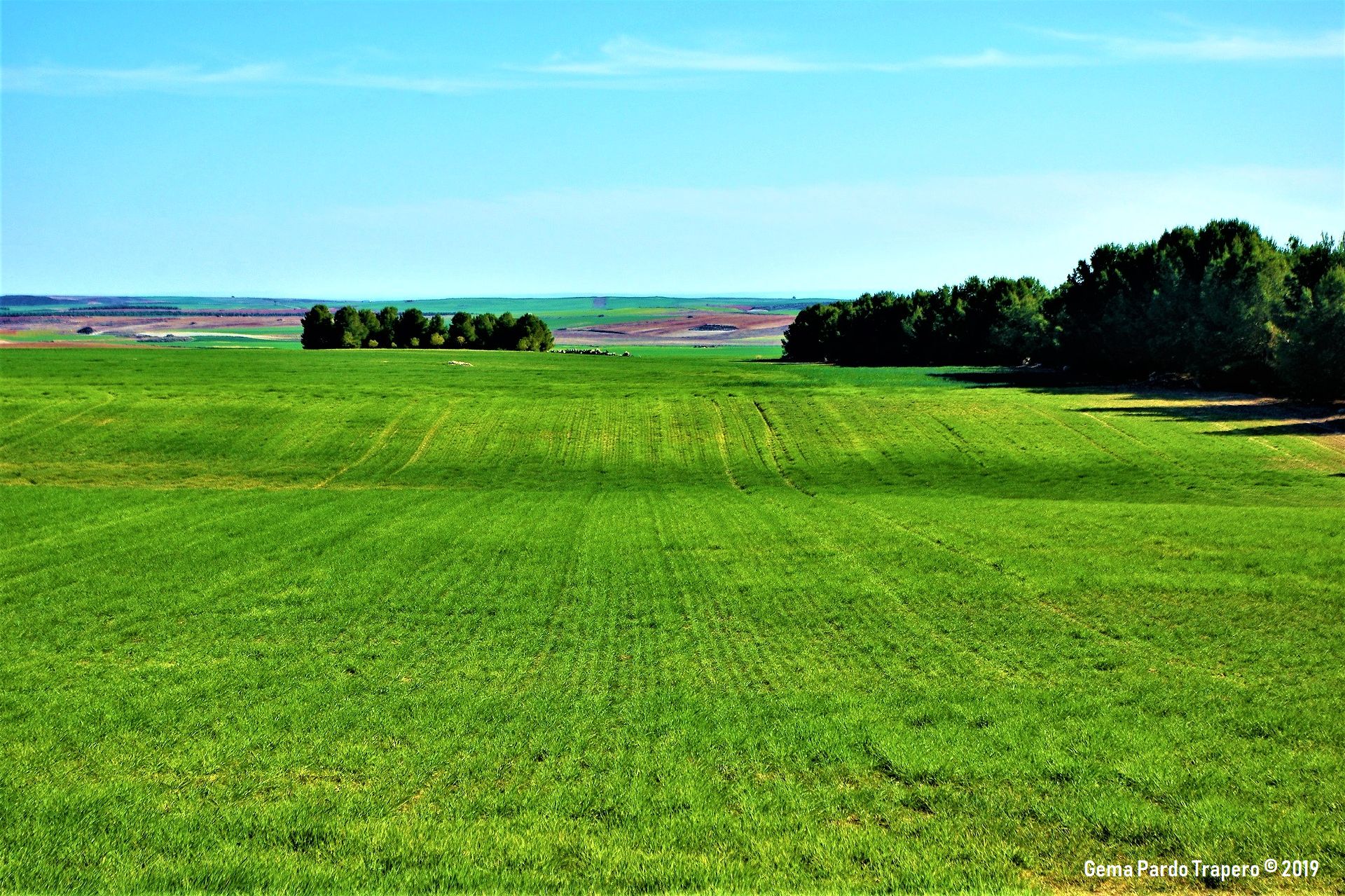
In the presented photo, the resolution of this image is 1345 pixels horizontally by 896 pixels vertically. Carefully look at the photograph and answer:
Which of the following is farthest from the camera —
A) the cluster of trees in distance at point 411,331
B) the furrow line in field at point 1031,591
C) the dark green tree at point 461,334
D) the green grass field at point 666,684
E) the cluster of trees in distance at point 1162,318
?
the dark green tree at point 461,334

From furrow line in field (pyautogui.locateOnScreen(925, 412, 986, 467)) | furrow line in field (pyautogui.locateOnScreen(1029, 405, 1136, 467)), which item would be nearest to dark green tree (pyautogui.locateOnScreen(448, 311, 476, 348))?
furrow line in field (pyautogui.locateOnScreen(1029, 405, 1136, 467))

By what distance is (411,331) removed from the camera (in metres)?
174

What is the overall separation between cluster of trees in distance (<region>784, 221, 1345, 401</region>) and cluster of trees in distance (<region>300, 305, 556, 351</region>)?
5591cm

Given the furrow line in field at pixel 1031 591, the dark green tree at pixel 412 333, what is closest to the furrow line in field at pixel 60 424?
the furrow line in field at pixel 1031 591

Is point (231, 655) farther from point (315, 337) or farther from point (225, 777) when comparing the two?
point (315, 337)

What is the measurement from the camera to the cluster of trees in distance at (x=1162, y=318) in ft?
229

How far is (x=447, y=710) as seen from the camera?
1706 centimetres

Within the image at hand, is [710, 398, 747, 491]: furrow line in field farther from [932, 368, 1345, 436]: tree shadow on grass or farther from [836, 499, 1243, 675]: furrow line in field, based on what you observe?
[932, 368, 1345, 436]: tree shadow on grass

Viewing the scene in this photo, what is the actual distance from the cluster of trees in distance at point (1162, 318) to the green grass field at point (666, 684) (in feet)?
84.5

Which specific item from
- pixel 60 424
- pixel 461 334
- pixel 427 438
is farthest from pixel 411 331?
pixel 427 438

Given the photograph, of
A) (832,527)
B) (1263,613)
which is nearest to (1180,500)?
(832,527)

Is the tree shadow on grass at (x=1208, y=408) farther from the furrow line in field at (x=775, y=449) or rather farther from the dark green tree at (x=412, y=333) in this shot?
the dark green tree at (x=412, y=333)

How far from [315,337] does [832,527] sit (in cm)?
14997

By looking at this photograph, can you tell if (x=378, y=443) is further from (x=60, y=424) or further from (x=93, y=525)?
(x=93, y=525)
